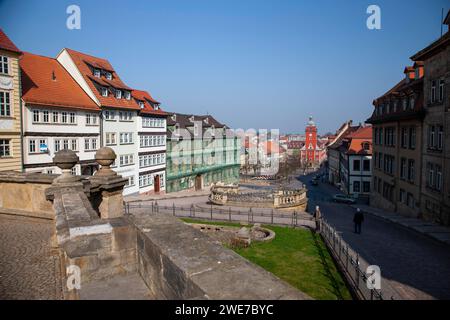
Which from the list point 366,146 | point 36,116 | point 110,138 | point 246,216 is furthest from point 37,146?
point 366,146

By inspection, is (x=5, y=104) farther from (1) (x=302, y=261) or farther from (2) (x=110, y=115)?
(1) (x=302, y=261)

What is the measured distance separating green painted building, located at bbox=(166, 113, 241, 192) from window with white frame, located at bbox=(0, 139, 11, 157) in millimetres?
23090

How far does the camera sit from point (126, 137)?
38.0 metres

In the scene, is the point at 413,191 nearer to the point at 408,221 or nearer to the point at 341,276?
the point at 408,221

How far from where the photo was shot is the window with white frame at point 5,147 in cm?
2462

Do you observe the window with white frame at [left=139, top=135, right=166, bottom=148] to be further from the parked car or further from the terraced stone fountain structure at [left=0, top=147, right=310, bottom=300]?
the terraced stone fountain structure at [left=0, top=147, right=310, bottom=300]

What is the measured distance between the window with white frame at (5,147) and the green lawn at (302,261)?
60.3 feet

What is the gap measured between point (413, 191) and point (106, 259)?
27493 millimetres

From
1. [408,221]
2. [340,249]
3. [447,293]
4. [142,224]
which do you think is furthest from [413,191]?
[142,224]

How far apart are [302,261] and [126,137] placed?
27113 mm

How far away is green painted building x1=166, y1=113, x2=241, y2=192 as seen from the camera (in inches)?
1907

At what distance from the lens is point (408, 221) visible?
2397 cm

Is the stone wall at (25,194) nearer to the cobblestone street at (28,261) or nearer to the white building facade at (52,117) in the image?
the cobblestone street at (28,261)

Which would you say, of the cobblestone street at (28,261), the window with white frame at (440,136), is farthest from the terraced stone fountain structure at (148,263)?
the window with white frame at (440,136)
